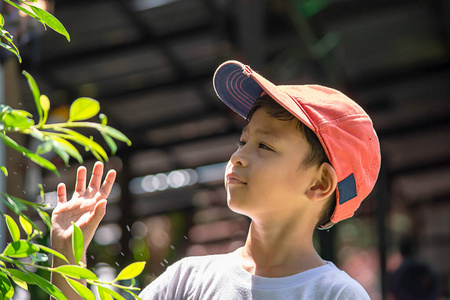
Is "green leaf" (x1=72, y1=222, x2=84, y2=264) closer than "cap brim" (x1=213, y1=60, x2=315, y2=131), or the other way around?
"green leaf" (x1=72, y1=222, x2=84, y2=264)

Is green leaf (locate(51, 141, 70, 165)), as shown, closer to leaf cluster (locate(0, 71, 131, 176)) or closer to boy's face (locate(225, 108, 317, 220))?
leaf cluster (locate(0, 71, 131, 176))

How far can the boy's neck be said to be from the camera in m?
1.09

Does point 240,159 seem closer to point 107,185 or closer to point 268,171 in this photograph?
point 268,171

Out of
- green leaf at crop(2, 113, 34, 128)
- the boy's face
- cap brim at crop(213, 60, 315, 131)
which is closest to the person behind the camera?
green leaf at crop(2, 113, 34, 128)

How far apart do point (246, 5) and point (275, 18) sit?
3.15 ft

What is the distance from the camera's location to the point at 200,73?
511 cm

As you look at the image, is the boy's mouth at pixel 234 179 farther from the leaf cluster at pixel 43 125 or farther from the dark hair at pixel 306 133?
the leaf cluster at pixel 43 125

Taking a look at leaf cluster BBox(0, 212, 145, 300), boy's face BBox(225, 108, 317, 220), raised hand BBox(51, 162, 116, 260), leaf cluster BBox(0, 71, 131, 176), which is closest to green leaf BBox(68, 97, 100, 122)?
leaf cluster BBox(0, 71, 131, 176)

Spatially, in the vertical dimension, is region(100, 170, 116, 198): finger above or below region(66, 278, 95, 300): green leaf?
above

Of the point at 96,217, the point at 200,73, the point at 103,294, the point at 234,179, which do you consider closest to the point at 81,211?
the point at 96,217

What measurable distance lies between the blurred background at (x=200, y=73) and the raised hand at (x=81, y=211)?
3.70 ft

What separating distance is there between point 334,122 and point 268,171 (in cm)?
15

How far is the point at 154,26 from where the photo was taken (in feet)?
14.2

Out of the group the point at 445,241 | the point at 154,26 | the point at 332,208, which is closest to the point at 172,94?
the point at 154,26
